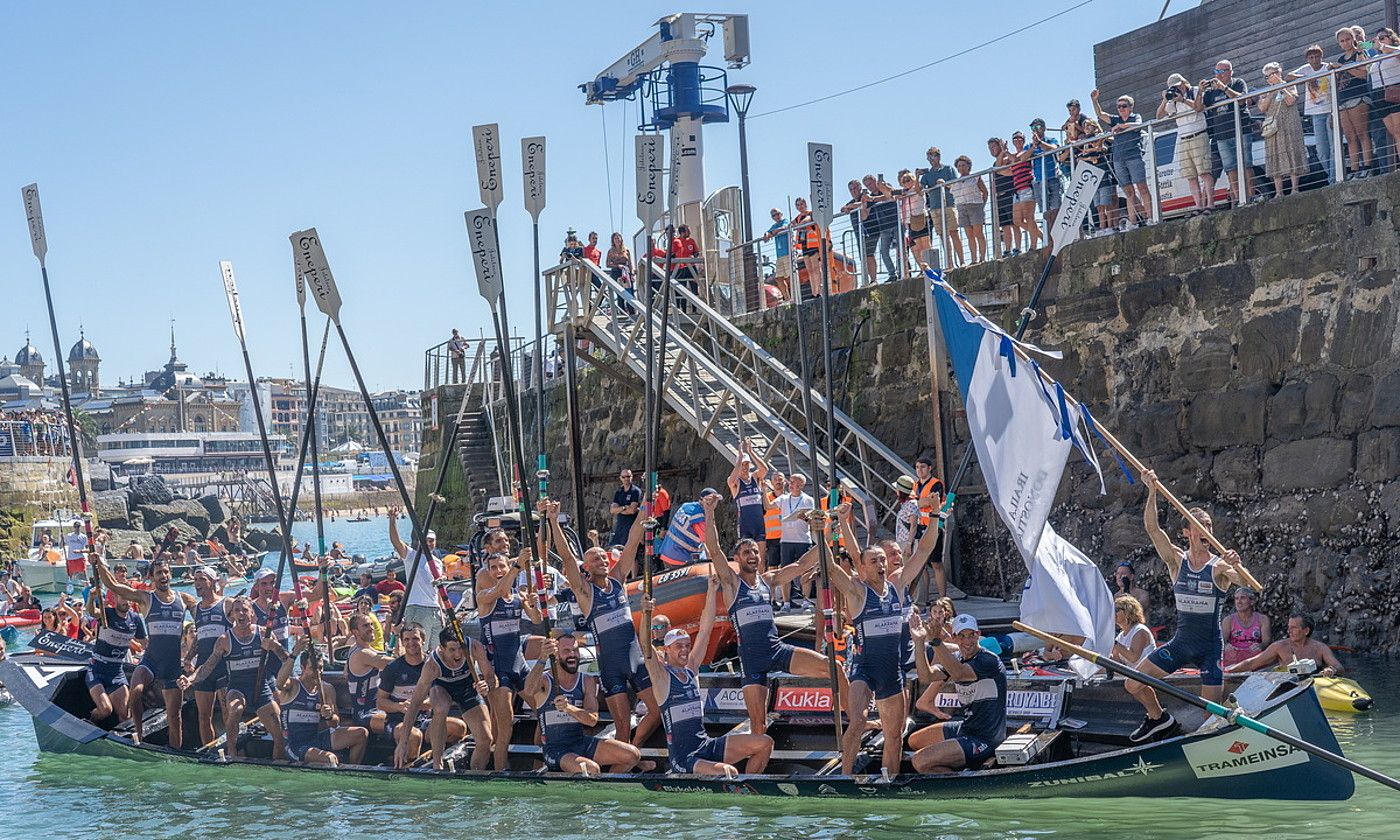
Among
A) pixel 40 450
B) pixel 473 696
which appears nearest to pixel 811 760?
pixel 473 696

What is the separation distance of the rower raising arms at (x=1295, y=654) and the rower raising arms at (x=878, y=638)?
353 cm

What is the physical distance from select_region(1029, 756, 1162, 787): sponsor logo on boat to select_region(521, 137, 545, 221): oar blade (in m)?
6.86

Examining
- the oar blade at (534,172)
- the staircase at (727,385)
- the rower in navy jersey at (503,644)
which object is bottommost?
the rower in navy jersey at (503,644)

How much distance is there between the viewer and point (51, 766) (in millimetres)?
14844

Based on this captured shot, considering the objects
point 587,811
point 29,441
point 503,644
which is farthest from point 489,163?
point 29,441

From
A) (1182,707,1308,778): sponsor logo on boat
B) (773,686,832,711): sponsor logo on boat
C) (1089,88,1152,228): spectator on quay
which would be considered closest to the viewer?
(1182,707,1308,778): sponsor logo on boat

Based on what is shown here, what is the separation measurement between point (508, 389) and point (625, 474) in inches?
143

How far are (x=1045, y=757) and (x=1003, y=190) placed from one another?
844 cm

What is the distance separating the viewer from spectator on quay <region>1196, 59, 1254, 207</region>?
48.1ft

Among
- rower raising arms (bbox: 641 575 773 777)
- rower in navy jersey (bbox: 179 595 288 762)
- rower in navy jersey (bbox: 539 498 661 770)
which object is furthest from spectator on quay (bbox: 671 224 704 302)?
rower raising arms (bbox: 641 575 773 777)

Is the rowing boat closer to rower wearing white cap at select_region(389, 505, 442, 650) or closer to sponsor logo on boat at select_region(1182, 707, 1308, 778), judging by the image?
sponsor logo on boat at select_region(1182, 707, 1308, 778)

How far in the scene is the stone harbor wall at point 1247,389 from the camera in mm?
13555

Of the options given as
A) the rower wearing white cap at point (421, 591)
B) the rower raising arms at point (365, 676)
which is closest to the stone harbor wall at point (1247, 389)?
the rower wearing white cap at point (421, 591)

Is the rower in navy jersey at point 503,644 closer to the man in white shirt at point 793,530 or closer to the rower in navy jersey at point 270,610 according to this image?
the rower in navy jersey at point 270,610
